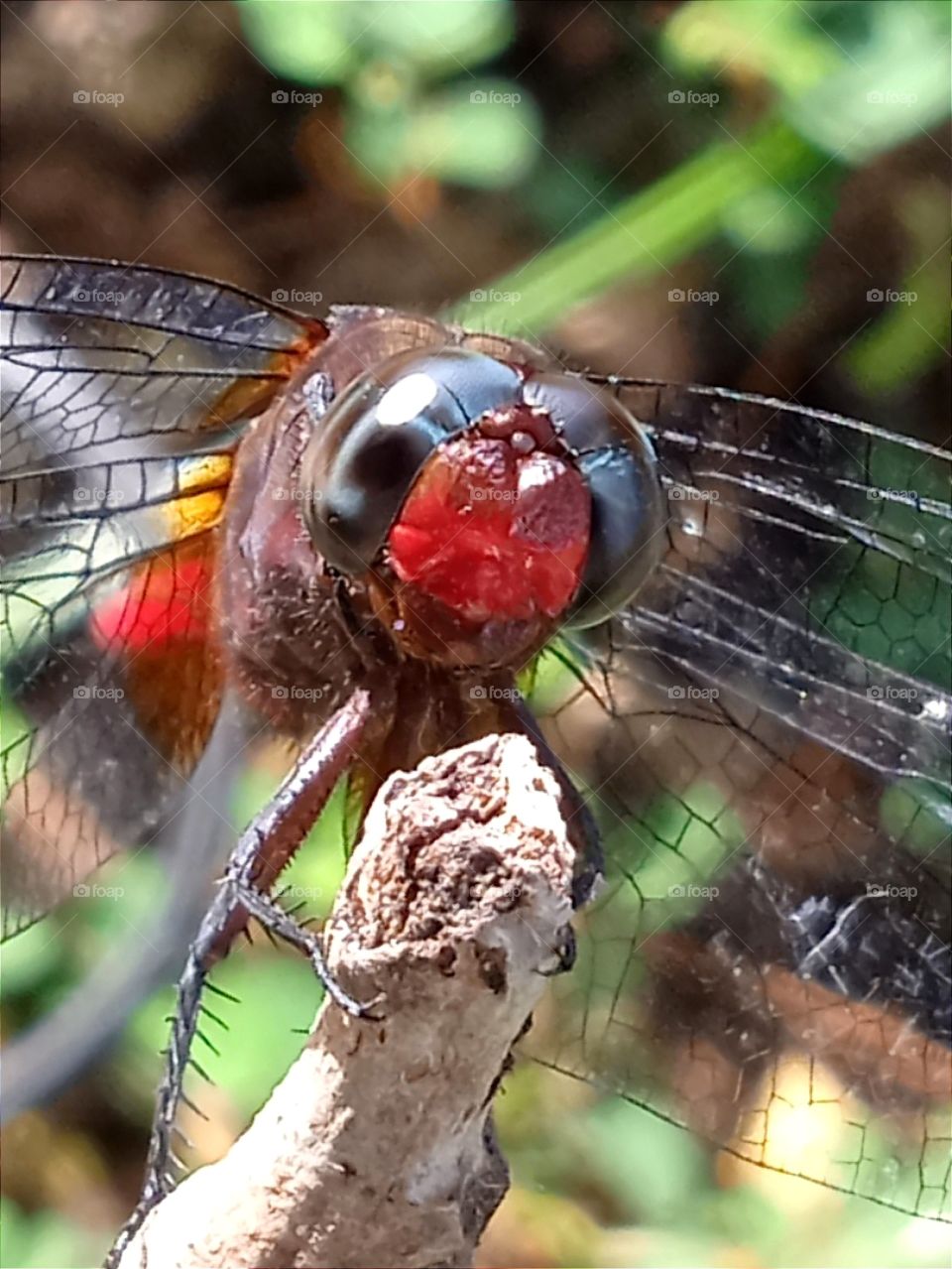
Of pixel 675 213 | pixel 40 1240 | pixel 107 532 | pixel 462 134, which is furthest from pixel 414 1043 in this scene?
pixel 462 134

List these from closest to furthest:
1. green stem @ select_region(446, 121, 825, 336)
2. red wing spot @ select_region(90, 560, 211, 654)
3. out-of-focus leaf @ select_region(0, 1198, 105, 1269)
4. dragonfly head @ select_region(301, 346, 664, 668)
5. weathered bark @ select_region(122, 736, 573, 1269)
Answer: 1. weathered bark @ select_region(122, 736, 573, 1269)
2. dragonfly head @ select_region(301, 346, 664, 668)
3. red wing spot @ select_region(90, 560, 211, 654)
4. out-of-focus leaf @ select_region(0, 1198, 105, 1269)
5. green stem @ select_region(446, 121, 825, 336)

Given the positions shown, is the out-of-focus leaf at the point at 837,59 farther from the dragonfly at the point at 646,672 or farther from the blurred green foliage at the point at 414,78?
the dragonfly at the point at 646,672

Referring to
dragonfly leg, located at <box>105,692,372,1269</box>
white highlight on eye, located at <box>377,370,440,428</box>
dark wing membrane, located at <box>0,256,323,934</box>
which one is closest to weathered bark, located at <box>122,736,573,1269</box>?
dragonfly leg, located at <box>105,692,372,1269</box>

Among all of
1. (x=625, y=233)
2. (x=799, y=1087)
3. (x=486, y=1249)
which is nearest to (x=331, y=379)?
(x=625, y=233)

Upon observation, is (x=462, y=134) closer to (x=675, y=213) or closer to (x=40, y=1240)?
(x=675, y=213)

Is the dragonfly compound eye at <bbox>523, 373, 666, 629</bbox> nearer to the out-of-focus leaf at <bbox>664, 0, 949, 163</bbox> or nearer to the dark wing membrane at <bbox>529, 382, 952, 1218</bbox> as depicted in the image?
the dark wing membrane at <bbox>529, 382, 952, 1218</bbox>

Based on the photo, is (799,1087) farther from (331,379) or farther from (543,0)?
(543,0)

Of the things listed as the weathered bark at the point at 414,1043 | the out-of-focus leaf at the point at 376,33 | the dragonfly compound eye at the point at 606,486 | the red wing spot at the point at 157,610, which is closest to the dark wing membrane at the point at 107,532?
the red wing spot at the point at 157,610
